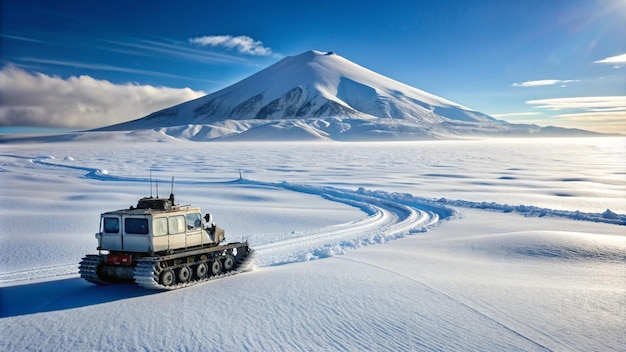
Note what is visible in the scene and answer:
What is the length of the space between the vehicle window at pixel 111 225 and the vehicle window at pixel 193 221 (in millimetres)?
1338

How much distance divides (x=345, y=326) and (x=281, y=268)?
13.7 ft

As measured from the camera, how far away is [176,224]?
10.2 m

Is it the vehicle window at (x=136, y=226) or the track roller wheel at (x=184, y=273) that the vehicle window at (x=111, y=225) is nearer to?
the vehicle window at (x=136, y=226)

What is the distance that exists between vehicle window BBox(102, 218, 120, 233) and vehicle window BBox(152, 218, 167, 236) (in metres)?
0.85

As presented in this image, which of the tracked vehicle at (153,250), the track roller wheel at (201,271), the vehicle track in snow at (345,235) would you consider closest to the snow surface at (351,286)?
the vehicle track in snow at (345,235)

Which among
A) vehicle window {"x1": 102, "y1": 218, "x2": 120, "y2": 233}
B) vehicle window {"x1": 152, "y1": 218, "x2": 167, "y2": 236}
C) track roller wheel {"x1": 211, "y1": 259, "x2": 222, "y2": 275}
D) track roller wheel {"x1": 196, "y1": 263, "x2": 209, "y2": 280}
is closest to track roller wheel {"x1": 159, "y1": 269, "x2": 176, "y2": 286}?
track roller wheel {"x1": 196, "y1": 263, "x2": 209, "y2": 280}

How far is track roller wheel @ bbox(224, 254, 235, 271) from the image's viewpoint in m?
11.0

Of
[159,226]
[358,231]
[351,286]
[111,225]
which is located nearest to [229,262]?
[159,226]

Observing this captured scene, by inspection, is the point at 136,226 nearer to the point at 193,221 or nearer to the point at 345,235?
the point at 193,221

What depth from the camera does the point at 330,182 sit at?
3353cm

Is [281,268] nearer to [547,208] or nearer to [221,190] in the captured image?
[547,208]

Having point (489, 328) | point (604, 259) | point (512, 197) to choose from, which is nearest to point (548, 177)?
point (512, 197)

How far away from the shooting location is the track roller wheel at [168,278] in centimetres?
951

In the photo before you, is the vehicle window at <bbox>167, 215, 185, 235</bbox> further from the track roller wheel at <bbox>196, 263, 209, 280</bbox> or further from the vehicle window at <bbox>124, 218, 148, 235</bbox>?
the track roller wheel at <bbox>196, 263, 209, 280</bbox>
